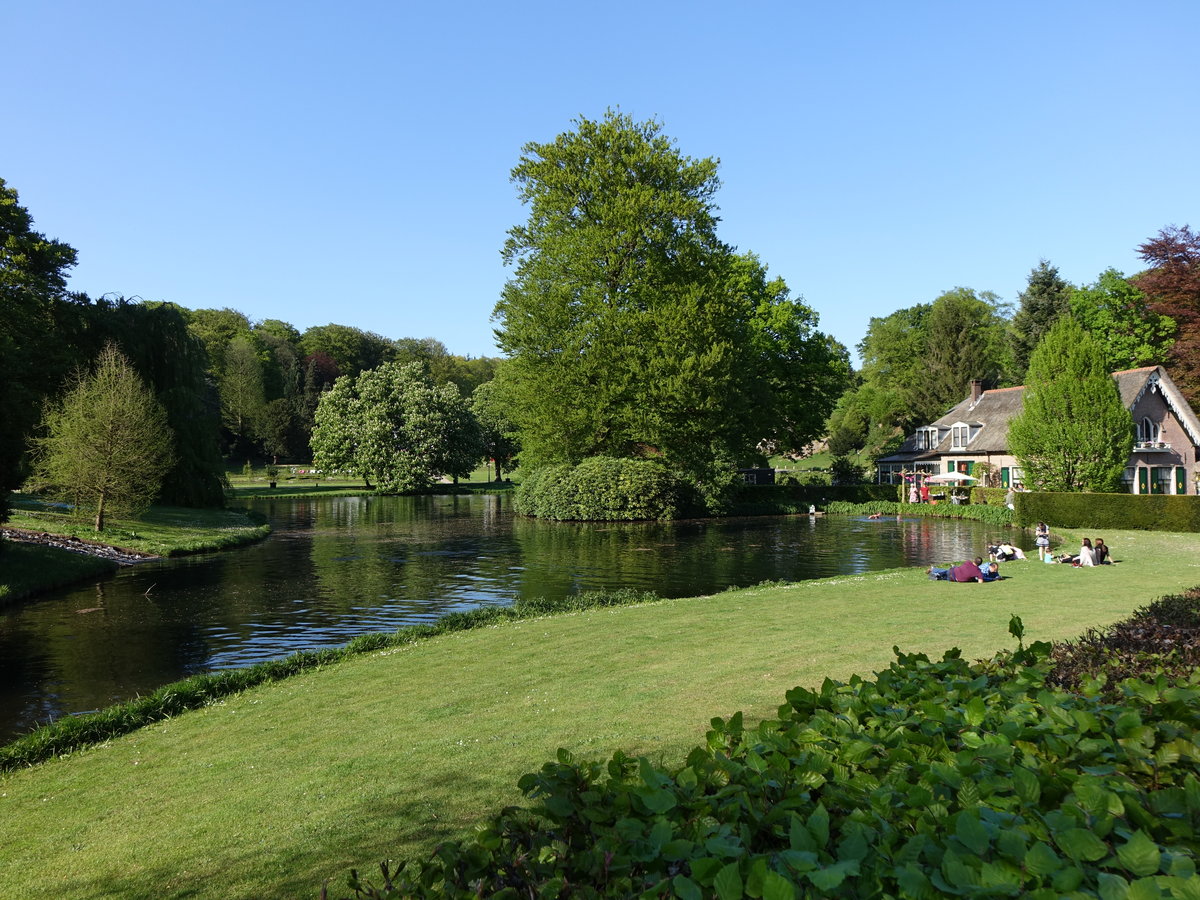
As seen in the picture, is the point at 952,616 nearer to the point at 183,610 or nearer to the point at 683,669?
the point at 683,669

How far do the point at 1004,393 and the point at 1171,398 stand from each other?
13190mm

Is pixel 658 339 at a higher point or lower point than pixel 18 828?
higher

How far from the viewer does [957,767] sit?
10.1 ft

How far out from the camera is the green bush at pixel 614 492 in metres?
49.0

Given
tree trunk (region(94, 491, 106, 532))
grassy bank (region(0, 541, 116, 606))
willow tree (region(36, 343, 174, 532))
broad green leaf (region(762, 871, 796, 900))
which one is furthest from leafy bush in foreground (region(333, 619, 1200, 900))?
tree trunk (region(94, 491, 106, 532))

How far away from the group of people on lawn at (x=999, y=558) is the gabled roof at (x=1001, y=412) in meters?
26.9

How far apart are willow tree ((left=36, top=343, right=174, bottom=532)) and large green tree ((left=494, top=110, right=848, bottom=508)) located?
23365mm

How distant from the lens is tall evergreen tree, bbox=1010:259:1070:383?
73.3 m

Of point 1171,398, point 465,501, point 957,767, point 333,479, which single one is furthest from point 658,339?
point 333,479

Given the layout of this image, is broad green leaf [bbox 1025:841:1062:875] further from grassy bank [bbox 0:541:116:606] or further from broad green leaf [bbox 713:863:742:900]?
grassy bank [bbox 0:541:116:606]

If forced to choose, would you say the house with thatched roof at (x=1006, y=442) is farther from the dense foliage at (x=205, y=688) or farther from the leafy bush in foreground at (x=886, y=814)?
the leafy bush in foreground at (x=886, y=814)

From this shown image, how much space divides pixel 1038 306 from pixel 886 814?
8416 centimetres

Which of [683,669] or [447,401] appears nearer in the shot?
[683,669]

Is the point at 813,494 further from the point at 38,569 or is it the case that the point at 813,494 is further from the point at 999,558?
the point at 38,569
